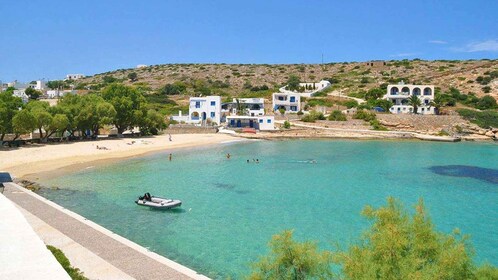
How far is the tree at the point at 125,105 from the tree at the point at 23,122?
1453cm

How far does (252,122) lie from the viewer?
7512cm

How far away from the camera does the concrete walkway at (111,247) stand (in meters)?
12.3

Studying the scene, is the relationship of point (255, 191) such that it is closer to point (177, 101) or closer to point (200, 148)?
point (200, 148)

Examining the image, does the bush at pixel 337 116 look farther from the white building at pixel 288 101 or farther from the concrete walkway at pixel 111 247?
the concrete walkway at pixel 111 247

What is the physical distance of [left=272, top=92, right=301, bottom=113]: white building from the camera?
87.1 meters

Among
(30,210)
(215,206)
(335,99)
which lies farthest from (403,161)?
(335,99)

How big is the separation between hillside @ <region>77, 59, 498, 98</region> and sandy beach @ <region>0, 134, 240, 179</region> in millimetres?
47764

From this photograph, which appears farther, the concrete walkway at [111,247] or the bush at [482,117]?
the bush at [482,117]

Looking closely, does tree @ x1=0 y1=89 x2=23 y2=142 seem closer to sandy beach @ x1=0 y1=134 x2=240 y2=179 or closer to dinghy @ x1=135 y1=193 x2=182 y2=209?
sandy beach @ x1=0 y1=134 x2=240 y2=179

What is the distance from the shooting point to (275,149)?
5444 cm

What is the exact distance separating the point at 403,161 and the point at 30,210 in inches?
1482

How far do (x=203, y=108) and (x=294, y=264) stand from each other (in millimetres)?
68706

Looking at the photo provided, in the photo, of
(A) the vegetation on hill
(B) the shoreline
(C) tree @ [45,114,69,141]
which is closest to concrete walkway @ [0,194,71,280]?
(A) the vegetation on hill

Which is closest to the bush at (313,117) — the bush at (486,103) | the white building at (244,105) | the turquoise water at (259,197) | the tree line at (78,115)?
the white building at (244,105)
